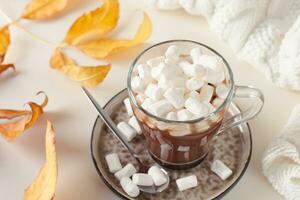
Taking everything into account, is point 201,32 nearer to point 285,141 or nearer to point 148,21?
point 148,21

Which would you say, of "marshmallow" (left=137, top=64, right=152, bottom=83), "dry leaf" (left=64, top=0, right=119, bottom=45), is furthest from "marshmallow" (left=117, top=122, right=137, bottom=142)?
"dry leaf" (left=64, top=0, right=119, bottom=45)

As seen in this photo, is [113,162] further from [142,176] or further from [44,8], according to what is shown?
[44,8]

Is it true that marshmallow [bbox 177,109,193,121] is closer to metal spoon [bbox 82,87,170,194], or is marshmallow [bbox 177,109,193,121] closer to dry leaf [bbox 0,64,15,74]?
metal spoon [bbox 82,87,170,194]

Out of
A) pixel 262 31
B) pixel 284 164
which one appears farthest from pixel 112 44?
pixel 284 164

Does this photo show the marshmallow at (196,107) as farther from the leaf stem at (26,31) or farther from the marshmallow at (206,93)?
the leaf stem at (26,31)

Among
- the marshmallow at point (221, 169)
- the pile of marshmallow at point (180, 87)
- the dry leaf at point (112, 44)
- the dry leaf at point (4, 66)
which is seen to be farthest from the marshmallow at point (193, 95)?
the dry leaf at point (4, 66)

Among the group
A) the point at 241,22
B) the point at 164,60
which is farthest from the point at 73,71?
the point at 241,22

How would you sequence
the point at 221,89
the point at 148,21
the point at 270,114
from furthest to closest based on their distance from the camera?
the point at 148,21 → the point at 270,114 → the point at 221,89
